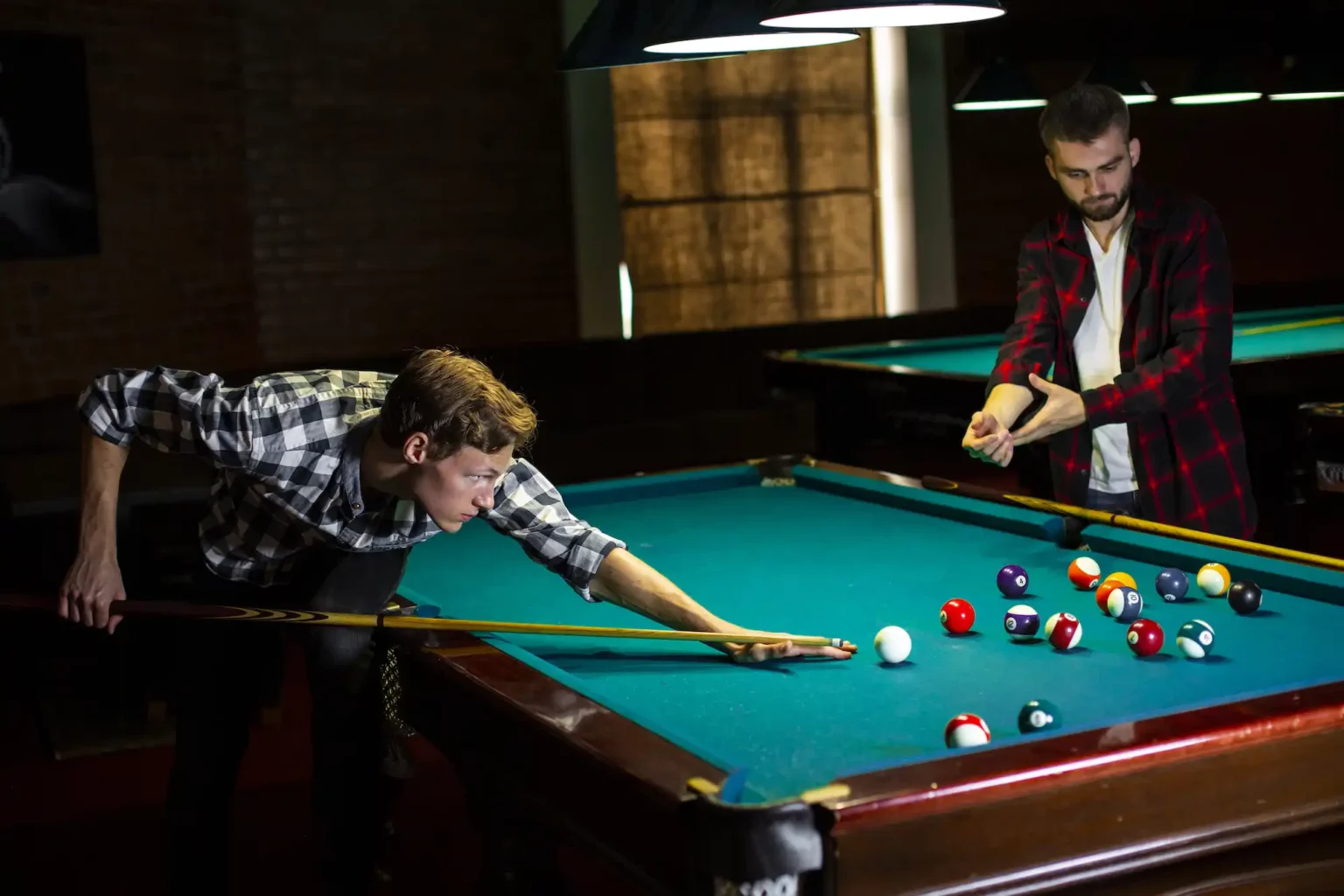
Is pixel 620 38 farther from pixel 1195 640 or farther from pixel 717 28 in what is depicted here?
pixel 1195 640

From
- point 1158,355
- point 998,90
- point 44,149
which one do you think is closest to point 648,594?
point 1158,355

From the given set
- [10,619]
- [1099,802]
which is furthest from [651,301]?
[1099,802]

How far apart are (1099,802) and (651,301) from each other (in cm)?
690

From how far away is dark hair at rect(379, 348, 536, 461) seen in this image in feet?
7.60

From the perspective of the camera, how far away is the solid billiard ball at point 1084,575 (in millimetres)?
2461

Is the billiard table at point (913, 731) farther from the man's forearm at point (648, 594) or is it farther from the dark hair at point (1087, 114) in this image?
the dark hair at point (1087, 114)

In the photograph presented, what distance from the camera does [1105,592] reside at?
229 cm

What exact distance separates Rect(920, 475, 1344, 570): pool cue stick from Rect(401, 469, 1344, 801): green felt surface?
2 cm

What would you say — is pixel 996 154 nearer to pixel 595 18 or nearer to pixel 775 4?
pixel 595 18

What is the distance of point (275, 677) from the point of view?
14.2ft

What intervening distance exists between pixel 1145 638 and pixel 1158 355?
1186 millimetres

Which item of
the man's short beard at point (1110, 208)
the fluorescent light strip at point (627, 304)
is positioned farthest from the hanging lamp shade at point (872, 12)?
the fluorescent light strip at point (627, 304)

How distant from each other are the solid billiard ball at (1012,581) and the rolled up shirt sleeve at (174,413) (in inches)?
46.1

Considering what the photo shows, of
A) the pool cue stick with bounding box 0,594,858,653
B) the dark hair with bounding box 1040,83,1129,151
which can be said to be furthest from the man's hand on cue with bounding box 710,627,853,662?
the dark hair with bounding box 1040,83,1129,151
